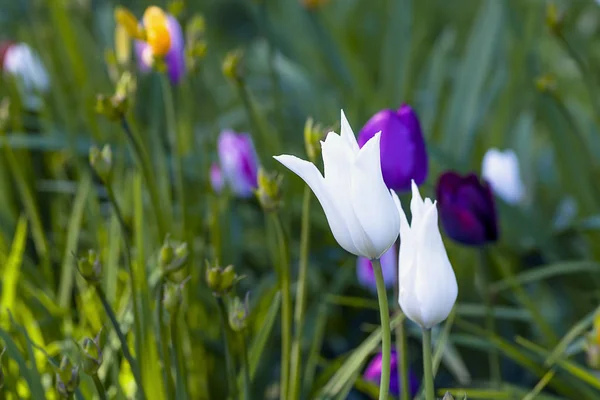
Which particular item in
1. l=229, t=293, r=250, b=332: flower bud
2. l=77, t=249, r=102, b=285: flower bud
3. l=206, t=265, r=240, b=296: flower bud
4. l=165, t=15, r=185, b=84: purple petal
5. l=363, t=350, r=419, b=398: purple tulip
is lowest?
l=363, t=350, r=419, b=398: purple tulip

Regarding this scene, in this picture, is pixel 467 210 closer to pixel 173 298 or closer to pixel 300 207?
pixel 173 298

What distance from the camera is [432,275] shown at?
43 centimetres

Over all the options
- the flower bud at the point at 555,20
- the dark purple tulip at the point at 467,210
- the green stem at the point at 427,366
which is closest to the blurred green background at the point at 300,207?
the flower bud at the point at 555,20

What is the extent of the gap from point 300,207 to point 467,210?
614mm

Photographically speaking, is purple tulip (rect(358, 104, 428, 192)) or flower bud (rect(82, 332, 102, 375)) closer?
flower bud (rect(82, 332, 102, 375))

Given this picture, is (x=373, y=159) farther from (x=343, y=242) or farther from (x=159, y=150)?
(x=159, y=150)

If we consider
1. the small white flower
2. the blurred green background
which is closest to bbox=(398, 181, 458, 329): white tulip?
the blurred green background

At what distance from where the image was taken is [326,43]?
1496mm

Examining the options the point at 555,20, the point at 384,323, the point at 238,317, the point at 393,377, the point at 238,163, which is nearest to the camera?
the point at 384,323

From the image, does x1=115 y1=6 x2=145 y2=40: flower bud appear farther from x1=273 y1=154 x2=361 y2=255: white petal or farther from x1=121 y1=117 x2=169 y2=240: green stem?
x1=273 y1=154 x2=361 y2=255: white petal

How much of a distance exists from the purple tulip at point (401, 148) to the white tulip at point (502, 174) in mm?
486

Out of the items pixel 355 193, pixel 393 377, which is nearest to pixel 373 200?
pixel 355 193

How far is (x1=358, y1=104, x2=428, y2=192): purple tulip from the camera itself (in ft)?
2.08

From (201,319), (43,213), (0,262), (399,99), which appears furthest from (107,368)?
(399,99)
